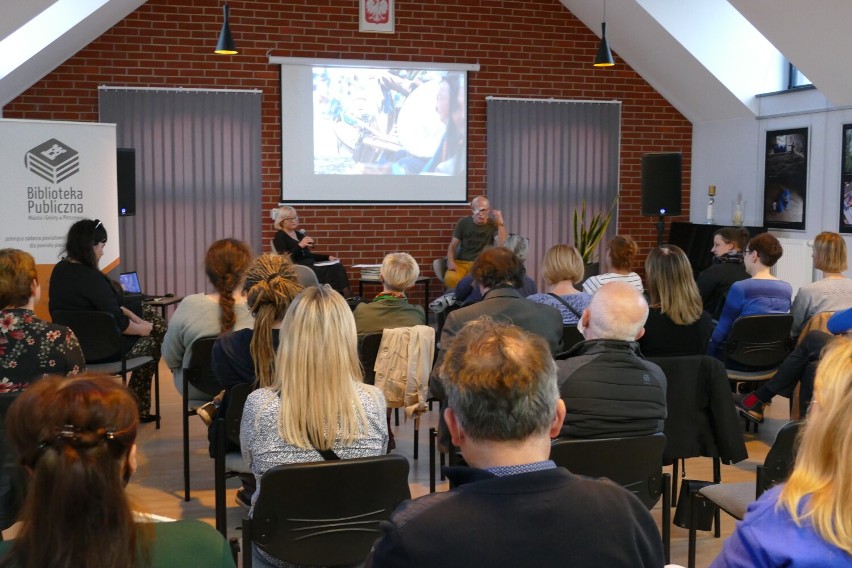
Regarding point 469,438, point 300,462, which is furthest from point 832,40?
point 469,438

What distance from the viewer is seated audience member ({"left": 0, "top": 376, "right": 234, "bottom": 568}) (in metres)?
1.41

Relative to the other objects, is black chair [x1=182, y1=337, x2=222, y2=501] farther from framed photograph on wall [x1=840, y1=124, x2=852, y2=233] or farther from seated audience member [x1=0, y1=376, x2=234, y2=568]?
framed photograph on wall [x1=840, y1=124, x2=852, y2=233]

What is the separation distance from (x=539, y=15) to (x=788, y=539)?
980 cm

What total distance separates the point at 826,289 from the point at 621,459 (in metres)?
2.99

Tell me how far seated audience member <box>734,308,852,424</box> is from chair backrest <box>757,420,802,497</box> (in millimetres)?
1163

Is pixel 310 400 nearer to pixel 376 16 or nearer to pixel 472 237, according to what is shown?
pixel 472 237

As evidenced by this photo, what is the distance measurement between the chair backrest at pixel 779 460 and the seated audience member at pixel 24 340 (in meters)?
2.56

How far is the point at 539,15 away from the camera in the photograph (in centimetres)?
1050

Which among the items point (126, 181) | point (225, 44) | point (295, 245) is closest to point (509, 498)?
point (225, 44)

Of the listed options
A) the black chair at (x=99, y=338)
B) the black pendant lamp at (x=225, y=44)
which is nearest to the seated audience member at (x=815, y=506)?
the black chair at (x=99, y=338)

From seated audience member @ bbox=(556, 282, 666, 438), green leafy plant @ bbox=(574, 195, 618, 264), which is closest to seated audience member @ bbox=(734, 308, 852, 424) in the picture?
seated audience member @ bbox=(556, 282, 666, 438)

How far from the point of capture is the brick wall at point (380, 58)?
30.5 ft

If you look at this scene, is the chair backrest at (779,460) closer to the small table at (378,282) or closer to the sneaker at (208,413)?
the sneaker at (208,413)

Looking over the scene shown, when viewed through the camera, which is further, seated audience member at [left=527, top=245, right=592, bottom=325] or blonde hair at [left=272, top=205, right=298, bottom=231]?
blonde hair at [left=272, top=205, right=298, bottom=231]
